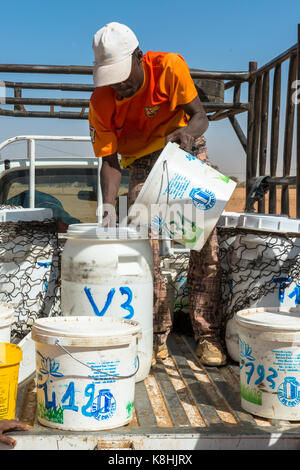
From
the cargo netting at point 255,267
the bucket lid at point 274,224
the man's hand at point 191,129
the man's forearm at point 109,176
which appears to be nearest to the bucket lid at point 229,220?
the cargo netting at point 255,267

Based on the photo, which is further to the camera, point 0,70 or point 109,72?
point 0,70

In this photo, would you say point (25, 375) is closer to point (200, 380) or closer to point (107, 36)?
point (200, 380)

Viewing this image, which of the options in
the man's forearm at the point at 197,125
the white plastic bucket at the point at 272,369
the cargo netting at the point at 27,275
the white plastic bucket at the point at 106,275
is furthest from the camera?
the cargo netting at the point at 27,275

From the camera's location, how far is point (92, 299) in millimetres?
2715

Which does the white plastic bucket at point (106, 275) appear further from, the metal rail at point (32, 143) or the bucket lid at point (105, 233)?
the metal rail at point (32, 143)

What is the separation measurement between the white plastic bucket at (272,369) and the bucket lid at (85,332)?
51 centimetres

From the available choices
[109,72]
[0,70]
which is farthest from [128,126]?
[0,70]

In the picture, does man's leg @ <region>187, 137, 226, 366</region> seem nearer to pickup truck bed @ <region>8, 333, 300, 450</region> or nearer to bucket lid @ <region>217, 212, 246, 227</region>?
bucket lid @ <region>217, 212, 246, 227</region>

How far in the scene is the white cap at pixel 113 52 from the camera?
2891 millimetres

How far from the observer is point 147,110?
3199 mm

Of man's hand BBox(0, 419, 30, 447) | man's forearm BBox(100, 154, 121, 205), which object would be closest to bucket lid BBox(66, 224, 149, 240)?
man's forearm BBox(100, 154, 121, 205)

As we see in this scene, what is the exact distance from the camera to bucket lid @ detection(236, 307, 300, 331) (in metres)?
2.25

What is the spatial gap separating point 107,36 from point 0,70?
6.12ft
